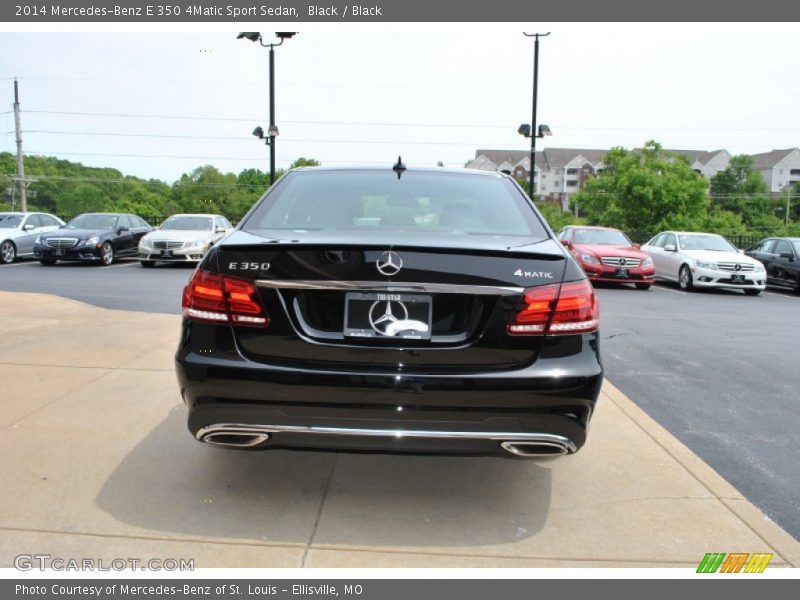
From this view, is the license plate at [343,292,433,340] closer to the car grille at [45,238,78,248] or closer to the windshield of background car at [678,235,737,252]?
the windshield of background car at [678,235,737,252]

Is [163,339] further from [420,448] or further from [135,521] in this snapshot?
[420,448]

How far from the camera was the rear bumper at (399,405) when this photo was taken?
106 inches

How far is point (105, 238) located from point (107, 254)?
45 cm

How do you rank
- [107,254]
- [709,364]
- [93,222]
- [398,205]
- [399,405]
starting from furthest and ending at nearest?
[93,222]
[107,254]
[709,364]
[398,205]
[399,405]

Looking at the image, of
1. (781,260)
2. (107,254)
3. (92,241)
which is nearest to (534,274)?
(781,260)

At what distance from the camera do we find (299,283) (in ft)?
8.95

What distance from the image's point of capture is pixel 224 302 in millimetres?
2814

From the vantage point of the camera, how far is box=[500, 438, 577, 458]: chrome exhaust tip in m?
2.76

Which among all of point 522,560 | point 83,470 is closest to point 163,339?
point 83,470

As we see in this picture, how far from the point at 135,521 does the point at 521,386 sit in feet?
6.13

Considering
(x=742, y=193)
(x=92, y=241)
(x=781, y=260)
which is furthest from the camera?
(x=742, y=193)

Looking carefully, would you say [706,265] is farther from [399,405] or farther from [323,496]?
[399,405]

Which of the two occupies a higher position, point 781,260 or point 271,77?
point 271,77

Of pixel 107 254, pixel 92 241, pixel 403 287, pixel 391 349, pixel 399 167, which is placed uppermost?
pixel 399 167
